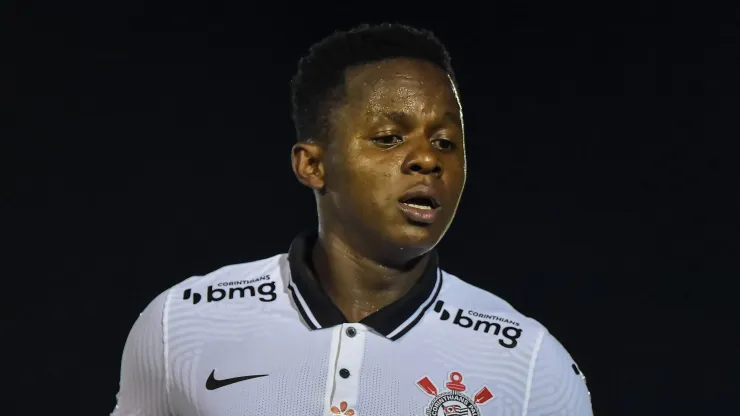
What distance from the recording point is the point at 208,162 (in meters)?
2.06

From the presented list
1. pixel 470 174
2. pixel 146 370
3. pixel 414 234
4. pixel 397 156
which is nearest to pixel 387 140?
pixel 397 156

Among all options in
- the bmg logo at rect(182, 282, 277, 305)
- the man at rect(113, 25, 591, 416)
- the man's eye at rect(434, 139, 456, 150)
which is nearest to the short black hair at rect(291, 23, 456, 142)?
the man at rect(113, 25, 591, 416)

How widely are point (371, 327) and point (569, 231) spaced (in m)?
0.75

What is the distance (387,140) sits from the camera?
1384mm

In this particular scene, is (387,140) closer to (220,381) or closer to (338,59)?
(338,59)

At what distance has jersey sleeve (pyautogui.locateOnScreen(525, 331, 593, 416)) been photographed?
1363mm

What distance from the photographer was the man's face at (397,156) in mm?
1355

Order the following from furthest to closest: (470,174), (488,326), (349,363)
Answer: (470,174) < (488,326) < (349,363)

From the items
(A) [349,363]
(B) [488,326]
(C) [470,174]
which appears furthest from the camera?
(C) [470,174]

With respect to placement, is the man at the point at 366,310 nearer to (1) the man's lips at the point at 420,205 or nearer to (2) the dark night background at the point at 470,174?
(1) the man's lips at the point at 420,205

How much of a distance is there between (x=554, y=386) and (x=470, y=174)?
0.77 meters

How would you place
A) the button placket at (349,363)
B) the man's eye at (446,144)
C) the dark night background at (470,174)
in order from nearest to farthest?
the button placket at (349,363)
the man's eye at (446,144)
the dark night background at (470,174)

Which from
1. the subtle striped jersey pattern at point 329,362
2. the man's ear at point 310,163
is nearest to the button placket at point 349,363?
the subtle striped jersey pattern at point 329,362

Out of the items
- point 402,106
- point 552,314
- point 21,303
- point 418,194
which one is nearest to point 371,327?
point 418,194
